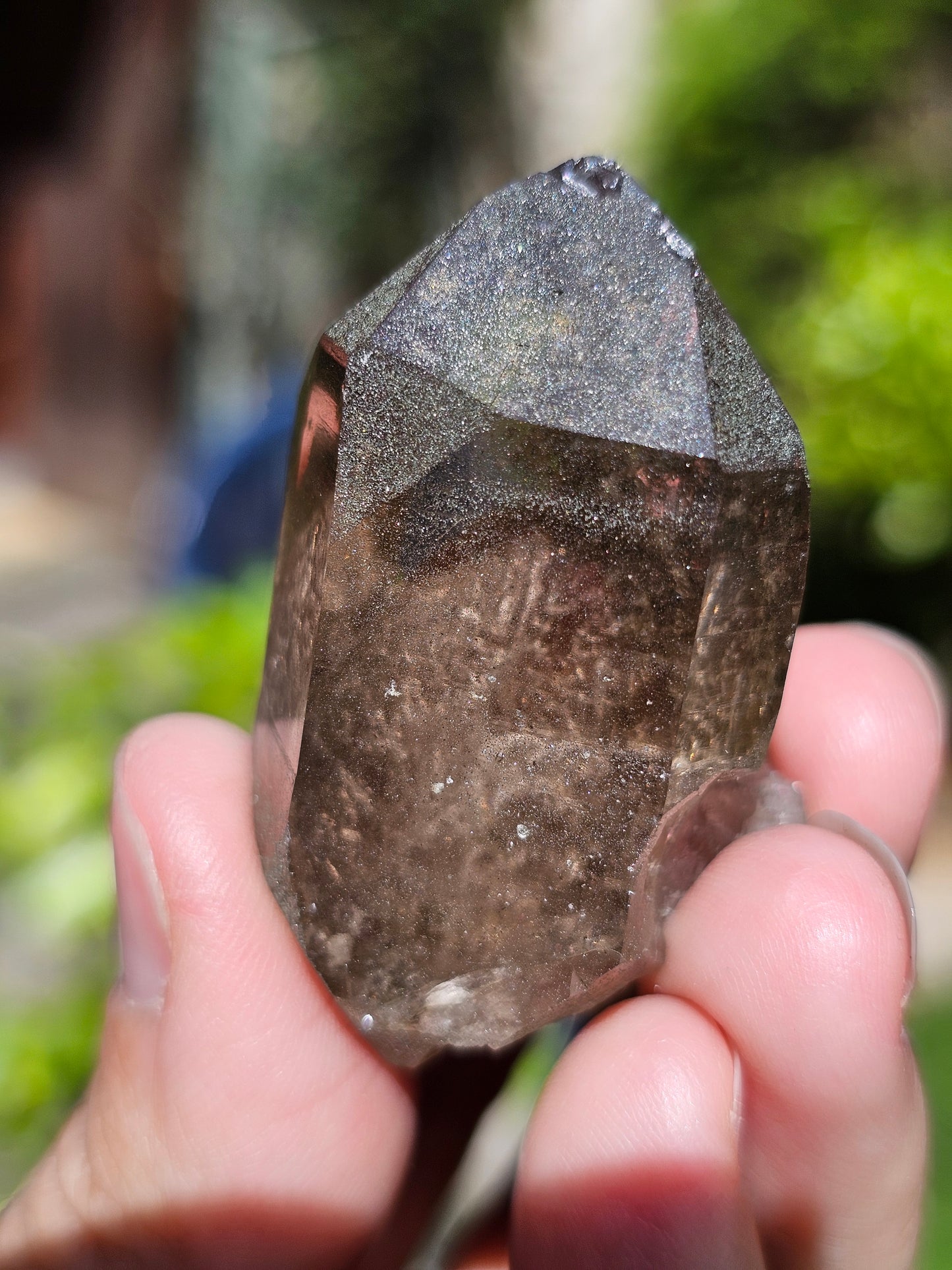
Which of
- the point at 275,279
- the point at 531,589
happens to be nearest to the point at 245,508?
the point at 531,589

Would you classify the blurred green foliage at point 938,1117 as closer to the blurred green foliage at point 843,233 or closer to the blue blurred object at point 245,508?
the blurred green foliage at point 843,233

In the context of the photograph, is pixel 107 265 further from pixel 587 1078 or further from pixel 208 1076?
pixel 587 1078

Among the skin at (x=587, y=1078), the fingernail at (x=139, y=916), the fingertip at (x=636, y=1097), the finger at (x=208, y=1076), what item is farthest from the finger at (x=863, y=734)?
the fingernail at (x=139, y=916)

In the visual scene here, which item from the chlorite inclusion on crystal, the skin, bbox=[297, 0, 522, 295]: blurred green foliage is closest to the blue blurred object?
the skin

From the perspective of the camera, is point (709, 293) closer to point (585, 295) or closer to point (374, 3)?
point (585, 295)

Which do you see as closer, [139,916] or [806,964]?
[806,964]

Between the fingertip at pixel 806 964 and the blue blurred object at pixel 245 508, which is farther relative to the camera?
the blue blurred object at pixel 245 508
